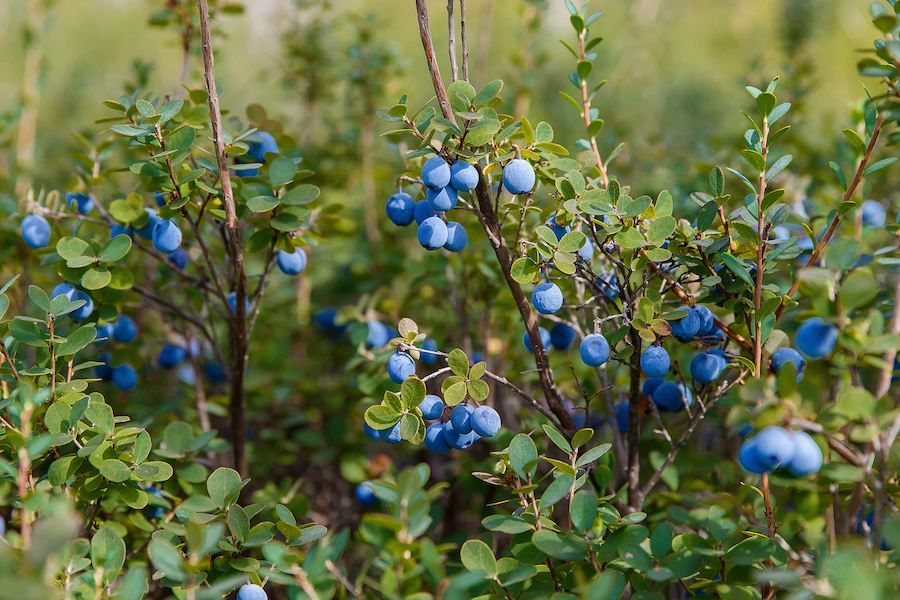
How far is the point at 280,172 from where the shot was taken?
124 centimetres

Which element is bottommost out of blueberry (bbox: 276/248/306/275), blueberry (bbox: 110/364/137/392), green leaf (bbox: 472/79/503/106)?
blueberry (bbox: 110/364/137/392)

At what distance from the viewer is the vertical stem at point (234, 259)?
1097mm

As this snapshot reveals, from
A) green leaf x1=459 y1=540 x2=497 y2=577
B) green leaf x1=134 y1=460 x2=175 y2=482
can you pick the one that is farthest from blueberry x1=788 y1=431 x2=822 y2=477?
green leaf x1=134 y1=460 x2=175 y2=482

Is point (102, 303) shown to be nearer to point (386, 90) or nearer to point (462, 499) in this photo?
point (462, 499)

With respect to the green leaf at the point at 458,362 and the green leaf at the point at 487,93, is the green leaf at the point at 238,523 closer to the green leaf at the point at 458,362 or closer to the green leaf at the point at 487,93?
the green leaf at the point at 458,362

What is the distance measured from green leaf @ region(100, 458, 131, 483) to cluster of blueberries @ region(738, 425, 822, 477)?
3.03 feet

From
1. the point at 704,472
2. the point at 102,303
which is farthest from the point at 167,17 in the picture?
the point at 704,472

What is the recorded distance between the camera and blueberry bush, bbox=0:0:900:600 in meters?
0.81

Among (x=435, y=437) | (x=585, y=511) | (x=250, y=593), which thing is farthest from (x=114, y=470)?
(x=585, y=511)

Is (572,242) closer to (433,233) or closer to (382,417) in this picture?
(433,233)

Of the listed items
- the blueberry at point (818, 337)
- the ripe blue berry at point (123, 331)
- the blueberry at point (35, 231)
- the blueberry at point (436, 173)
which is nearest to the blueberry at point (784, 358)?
the blueberry at point (818, 337)

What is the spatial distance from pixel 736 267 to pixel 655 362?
192mm

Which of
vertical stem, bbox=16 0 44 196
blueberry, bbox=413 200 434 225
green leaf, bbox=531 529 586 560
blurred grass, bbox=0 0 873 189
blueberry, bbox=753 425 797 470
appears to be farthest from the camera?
blurred grass, bbox=0 0 873 189

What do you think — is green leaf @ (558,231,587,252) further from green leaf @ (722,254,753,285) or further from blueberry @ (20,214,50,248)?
blueberry @ (20,214,50,248)
